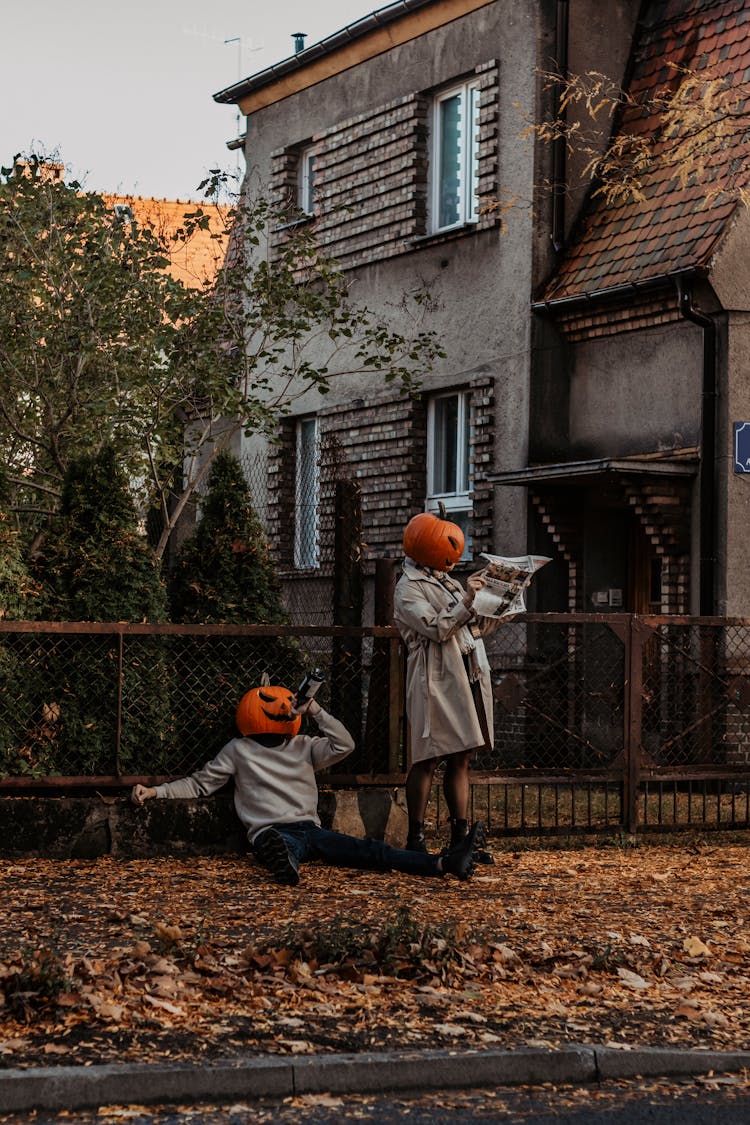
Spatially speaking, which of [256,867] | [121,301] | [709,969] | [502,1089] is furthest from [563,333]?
[502,1089]

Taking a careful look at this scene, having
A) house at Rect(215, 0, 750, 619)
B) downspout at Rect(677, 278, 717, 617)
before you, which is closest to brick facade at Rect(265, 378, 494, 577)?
house at Rect(215, 0, 750, 619)

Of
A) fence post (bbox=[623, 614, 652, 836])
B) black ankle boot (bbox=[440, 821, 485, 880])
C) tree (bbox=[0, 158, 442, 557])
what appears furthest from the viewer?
tree (bbox=[0, 158, 442, 557])

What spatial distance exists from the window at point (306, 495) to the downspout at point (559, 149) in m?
4.94

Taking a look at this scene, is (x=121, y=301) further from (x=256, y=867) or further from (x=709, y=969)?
(x=709, y=969)

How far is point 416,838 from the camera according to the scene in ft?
34.4

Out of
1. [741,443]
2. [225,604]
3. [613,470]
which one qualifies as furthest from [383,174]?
[225,604]

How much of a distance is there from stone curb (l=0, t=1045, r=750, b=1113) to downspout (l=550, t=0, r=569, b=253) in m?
12.7

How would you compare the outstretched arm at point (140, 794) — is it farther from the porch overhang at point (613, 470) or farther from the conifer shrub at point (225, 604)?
the porch overhang at point (613, 470)

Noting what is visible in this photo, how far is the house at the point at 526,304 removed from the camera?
15.9 meters

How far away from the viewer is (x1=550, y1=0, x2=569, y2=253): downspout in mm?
17844

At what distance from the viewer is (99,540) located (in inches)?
442

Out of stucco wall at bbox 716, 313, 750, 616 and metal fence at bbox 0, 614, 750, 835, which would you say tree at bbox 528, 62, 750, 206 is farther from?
metal fence at bbox 0, 614, 750, 835

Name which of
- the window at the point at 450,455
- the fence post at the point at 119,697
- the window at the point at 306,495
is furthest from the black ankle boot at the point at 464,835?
the window at the point at 306,495

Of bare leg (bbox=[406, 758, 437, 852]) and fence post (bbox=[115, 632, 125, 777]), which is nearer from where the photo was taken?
bare leg (bbox=[406, 758, 437, 852])
